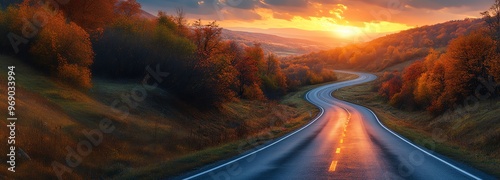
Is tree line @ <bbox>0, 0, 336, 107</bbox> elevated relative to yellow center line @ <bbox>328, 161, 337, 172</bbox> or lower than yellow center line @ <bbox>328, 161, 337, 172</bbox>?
elevated

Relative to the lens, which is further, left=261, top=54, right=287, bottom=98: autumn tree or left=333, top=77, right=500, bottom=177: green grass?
left=261, top=54, right=287, bottom=98: autumn tree

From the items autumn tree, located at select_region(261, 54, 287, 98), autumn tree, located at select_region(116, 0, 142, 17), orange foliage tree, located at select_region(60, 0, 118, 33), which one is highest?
autumn tree, located at select_region(116, 0, 142, 17)

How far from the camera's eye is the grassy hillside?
14.4 metres

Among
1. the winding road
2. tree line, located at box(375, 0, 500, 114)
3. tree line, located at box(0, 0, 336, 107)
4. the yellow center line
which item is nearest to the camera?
the winding road

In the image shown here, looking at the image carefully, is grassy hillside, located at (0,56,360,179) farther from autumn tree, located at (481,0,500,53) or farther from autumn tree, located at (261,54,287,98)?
autumn tree, located at (261,54,287,98)

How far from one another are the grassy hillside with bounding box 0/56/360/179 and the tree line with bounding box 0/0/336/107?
2.15 metres

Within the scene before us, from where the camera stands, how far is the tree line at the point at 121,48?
29453 millimetres

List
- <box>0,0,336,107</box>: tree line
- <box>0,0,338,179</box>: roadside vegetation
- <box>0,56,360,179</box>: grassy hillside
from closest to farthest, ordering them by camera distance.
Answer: <box>0,56,360,179</box>: grassy hillside, <box>0,0,338,179</box>: roadside vegetation, <box>0,0,336,107</box>: tree line

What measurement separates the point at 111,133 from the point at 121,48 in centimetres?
2316

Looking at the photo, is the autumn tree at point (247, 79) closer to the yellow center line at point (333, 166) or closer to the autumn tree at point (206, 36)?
the autumn tree at point (206, 36)

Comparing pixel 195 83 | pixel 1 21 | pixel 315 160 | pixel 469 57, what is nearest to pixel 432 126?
pixel 469 57

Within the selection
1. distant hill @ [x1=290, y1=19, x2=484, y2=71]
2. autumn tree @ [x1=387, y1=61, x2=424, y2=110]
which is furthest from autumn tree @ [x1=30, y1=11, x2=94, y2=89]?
distant hill @ [x1=290, y1=19, x2=484, y2=71]

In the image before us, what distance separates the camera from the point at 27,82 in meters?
25.4

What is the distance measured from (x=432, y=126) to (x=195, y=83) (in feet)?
81.6
